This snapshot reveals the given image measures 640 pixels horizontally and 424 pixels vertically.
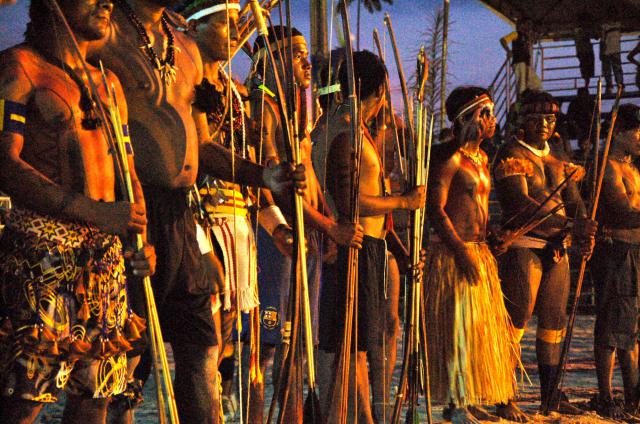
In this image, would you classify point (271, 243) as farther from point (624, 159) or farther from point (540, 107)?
point (624, 159)

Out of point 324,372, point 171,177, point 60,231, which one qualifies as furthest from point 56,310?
point 324,372

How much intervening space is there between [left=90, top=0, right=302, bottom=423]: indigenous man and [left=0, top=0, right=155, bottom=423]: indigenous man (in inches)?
10.9

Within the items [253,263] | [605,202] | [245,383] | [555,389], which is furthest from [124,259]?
[605,202]

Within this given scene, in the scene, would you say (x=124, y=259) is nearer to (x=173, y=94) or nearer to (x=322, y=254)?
(x=173, y=94)

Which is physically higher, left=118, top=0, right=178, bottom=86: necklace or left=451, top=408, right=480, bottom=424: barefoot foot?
left=118, top=0, right=178, bottom=86: necklace

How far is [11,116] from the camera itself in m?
2.44

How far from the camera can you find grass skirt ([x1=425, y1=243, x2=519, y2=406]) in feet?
16.7

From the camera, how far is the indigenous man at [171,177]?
2949 millimetres

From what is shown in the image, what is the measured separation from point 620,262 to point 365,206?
240cm

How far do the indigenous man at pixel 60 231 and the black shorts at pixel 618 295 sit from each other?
13.0 feet

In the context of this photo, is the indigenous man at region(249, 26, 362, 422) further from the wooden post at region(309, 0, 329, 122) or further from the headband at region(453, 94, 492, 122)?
the headband at region(453, 94, 492, 122)

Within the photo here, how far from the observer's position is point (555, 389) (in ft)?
17.6

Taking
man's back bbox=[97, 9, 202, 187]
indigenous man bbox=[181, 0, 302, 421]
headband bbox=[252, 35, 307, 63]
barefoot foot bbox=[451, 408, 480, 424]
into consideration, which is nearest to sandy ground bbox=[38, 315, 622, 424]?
barefoot foot bbox=[451, 408, 480, 424]

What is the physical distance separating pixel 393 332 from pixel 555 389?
4.26ft
